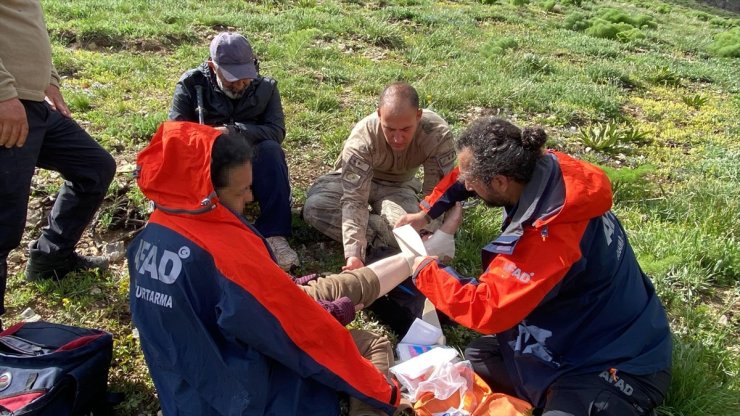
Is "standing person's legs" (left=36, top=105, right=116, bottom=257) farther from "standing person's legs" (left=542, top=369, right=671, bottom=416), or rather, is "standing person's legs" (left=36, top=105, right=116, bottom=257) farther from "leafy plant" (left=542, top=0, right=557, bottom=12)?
"leafy plant" (left=542, top=0, right=557, bottom=12)

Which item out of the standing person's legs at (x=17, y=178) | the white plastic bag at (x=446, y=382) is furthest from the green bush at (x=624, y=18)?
the standing person's legs at (x=17, y=178)

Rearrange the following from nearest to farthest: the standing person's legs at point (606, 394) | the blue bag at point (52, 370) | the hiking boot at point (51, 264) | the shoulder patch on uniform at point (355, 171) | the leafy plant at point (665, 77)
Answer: the blue bag at point (52, 370) < the standing person's legs at point (606, 394) < the hiking boot at point (51, 264) < the shoulder patch on uniform at point (355, 171) < the leafy plant at point (665, 77)

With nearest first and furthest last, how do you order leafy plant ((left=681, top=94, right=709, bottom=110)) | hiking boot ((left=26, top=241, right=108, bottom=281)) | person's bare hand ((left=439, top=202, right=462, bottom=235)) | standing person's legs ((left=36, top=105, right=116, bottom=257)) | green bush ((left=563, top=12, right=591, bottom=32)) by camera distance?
standing person's legs ((left=36, top=105, right=116, bottom=257)), hiking boot ((left=26, top=241, right=108, bottom=281)), person's bare hand ((left=439, top=202, right=462, bottom=235)), leafy plant ((left=681, top=94, right=709, bottom=110)), green bush ((left=563, top=12, right=591, bottom=32))

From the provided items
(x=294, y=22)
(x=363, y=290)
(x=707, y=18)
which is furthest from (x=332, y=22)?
(x=707, y=18)

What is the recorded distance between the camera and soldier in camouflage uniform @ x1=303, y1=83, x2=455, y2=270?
11.7ft

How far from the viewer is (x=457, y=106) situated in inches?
258

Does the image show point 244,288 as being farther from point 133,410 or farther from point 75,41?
point 75,41

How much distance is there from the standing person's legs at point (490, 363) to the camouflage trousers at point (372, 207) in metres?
1.04

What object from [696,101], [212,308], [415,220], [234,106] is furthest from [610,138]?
[212,308]

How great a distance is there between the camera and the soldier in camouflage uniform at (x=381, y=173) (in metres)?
3.56

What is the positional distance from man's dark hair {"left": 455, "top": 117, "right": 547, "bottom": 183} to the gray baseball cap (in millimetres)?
1852

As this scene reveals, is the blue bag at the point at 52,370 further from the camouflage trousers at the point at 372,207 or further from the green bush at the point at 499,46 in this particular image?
the green bush at the point at 499,46

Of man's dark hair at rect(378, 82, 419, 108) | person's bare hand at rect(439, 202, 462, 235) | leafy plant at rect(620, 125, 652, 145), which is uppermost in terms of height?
man's dark hair at rect(378, 82, 419, 108)

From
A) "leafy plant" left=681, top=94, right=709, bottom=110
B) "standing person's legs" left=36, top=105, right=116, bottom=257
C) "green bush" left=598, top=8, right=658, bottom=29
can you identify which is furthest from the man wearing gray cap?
"green bush" left=598, top=8, right=658, bottom=29
